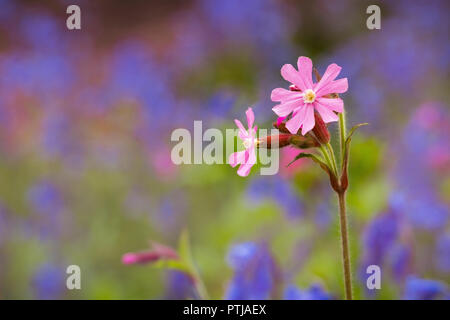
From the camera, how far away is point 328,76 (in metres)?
0.72

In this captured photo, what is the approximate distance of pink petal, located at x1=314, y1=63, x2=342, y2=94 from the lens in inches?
28.2

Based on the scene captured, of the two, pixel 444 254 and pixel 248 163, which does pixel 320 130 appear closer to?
pixel 248 163

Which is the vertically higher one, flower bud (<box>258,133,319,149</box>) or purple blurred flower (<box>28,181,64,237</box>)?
flower bud (<box>258,133,319,149</box>)

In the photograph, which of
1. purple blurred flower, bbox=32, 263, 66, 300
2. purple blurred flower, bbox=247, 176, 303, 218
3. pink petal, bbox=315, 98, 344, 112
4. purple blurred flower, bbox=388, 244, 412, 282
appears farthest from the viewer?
purple blurred flower, bbox=32, 263, 66, 300

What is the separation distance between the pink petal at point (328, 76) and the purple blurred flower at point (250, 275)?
439 millimetres

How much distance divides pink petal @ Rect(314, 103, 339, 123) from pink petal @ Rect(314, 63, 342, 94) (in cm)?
2

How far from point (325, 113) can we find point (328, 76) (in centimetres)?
4

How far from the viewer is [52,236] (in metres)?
2.09

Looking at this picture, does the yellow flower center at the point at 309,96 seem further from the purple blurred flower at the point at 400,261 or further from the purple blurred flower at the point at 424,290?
the purple blurred flower at the point at 400,261

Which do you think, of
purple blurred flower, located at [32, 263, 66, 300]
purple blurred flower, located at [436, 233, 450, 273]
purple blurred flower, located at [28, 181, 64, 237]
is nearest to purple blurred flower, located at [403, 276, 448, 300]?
purple blurred flower, located at [436, 233, 450, 273]

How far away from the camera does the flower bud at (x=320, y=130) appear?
750mm

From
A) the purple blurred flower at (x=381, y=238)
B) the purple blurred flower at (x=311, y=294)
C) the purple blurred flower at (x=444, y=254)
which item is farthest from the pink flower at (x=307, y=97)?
the purple blurred flower at (x=444, y=254)

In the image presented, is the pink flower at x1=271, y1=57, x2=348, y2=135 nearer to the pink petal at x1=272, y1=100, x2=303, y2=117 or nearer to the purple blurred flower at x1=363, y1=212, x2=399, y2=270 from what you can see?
the pink petal at x1=272, y1=100, x2=303, y2=117

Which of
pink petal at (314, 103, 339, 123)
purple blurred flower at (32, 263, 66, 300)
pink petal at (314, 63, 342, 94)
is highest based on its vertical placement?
pink petal at (314, 63, 342, 94)
